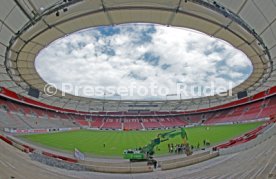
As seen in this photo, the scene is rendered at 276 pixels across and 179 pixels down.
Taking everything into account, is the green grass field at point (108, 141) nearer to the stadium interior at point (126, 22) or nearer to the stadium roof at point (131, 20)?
the stadium interior at point (126, 22)

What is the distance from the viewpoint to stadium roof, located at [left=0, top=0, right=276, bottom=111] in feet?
53.0

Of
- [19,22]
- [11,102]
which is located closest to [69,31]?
[19,22]

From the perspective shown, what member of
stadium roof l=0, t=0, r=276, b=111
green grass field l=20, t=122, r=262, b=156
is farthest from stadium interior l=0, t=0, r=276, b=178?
green grass field l=20, t=122, r=262, b=156

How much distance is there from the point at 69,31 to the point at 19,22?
4096 mm

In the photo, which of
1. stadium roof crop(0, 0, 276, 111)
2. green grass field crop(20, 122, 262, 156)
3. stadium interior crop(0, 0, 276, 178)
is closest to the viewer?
stadium interior crop(0, 0, 276, 178)

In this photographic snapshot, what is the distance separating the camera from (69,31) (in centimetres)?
2083

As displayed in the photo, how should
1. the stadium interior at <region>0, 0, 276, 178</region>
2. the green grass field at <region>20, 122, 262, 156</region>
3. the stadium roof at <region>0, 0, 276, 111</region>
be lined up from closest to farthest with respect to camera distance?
the stadium interior at <region>0, 0, 276, 178</region>, the stadium roof at <region>0, 0, 276, 111</region>, the green grass field at <region>20, 122, 262, 156</region>

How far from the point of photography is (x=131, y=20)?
2050 cm

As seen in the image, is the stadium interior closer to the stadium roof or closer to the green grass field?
the stadium roof

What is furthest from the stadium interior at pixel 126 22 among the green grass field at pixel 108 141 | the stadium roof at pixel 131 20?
the green grass field at pixel 108 141

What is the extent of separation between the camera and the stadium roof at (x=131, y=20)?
16.1 metres

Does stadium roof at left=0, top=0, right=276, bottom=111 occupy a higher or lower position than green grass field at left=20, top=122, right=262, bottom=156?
higher

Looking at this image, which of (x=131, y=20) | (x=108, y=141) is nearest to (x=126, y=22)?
(x=131, y=20)

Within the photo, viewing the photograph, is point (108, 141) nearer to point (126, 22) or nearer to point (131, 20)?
point (126, 22)
